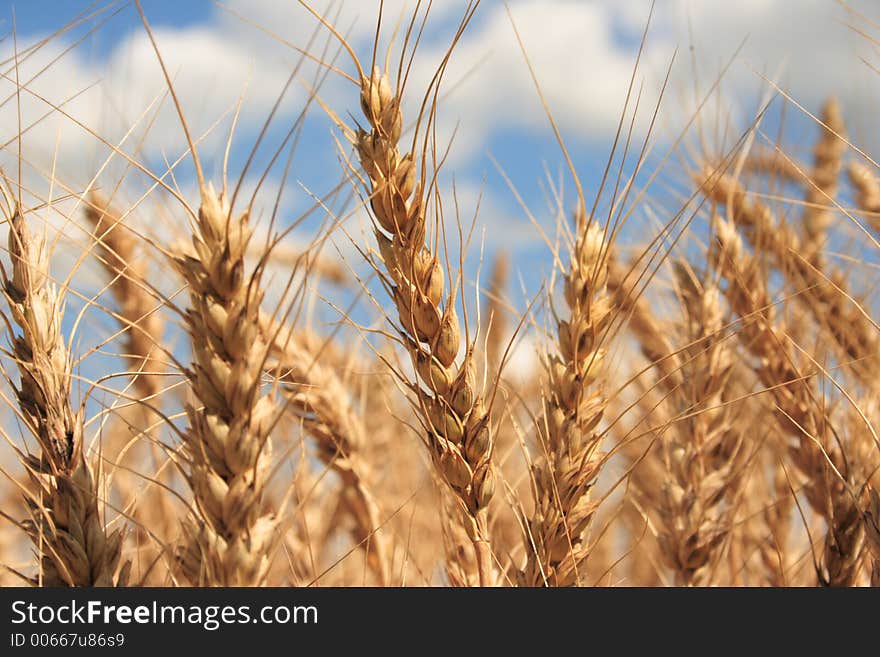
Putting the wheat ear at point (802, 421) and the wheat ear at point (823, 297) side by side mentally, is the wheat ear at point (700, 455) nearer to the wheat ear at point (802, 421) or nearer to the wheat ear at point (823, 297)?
the wheat ear at point (802, 421)

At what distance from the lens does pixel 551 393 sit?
148cm

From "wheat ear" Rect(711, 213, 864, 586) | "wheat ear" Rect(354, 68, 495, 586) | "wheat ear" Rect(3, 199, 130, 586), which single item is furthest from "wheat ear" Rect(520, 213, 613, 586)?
Result: "wheat ear" Rect(3, 199, 130, 586)

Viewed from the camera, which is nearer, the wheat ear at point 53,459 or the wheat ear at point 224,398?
the wheat ear at point 224,398

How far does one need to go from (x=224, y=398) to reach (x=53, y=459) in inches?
14.1

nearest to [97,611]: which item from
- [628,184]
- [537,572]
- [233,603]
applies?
[233,603]

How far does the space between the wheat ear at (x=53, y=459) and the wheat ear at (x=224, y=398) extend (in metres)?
0.26

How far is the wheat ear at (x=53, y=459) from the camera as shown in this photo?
124cm

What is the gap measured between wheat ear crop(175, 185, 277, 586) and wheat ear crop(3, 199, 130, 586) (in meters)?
0.26

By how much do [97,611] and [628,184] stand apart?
1058 millimetres

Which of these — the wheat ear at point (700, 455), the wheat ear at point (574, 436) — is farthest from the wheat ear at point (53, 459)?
the wheat ear at point (700, 455)

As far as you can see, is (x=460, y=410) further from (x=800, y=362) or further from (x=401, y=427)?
(x=401, y=427)

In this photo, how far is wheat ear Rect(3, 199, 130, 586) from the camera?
4.06 ft

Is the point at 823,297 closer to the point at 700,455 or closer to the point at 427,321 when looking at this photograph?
the point at 700,455

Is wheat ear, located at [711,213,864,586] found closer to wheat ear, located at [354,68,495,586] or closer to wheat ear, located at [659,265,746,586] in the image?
wheat ear, located at [659,265,746,586]
